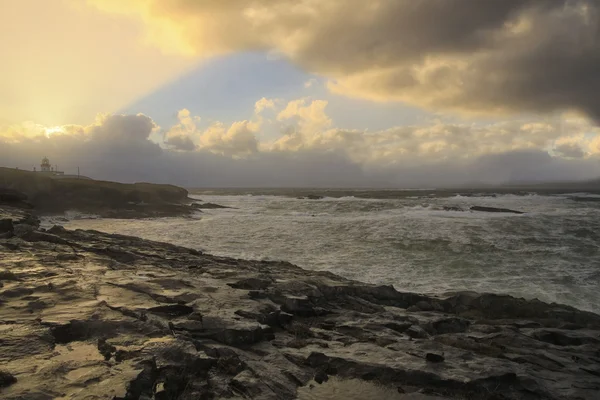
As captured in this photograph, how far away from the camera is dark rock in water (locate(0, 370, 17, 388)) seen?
4695 mm

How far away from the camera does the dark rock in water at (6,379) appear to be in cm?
470

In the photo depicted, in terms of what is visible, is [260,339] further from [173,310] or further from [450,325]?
[450,325]

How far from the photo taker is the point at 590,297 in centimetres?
1419

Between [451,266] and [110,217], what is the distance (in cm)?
3409

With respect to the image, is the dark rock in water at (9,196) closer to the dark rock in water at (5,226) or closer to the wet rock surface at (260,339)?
the dark rock in water at (5,226)

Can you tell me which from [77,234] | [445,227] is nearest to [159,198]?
[77,234]

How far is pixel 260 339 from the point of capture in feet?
24.2

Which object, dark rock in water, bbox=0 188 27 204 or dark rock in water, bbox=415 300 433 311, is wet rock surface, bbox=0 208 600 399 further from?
dark rock in water, bbox=0 188 27 204

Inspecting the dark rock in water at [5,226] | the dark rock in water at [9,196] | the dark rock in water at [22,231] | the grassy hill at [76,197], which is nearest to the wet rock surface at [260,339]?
the dark rock in water at [22,231]

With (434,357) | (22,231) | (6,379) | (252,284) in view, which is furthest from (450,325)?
(22,231)

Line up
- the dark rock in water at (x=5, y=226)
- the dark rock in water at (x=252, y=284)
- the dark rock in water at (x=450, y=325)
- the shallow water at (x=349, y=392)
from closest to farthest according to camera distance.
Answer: the shallow water at (x=349, y=392)
the dark rock in water at (x=450, y=325)
the dark rock in water at (x=252, y=284)
the dark rock in water at (x=5, y=226)

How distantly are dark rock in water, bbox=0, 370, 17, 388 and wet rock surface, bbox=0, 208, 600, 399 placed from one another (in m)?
0.03

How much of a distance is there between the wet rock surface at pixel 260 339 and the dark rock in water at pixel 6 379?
29mm

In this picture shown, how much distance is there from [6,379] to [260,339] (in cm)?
396
